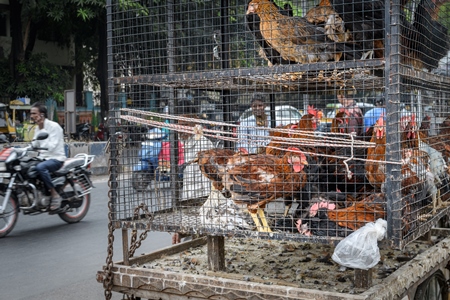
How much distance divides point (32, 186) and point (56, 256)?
1655 millimetres

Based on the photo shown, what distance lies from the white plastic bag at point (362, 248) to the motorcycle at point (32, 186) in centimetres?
626

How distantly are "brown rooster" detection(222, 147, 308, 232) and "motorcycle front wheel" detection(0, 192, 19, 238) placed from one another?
17.8 feet

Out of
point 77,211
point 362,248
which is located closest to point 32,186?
point 77,211

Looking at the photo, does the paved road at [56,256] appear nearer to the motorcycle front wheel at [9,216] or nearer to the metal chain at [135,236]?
the motorcycle front wheel at [9,216]

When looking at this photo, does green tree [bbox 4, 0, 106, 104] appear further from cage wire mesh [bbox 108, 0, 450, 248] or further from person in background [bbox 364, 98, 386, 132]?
cage wire mesh [bbox 108, 0, 450, 248]

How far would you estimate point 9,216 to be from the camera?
801 centimetres

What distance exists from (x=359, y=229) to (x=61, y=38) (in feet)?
80.2

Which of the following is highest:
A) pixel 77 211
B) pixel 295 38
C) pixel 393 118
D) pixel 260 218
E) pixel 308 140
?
pixel 295 38

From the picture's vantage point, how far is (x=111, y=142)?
3.66 metres

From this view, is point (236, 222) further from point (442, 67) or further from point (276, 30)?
point (442, 67)

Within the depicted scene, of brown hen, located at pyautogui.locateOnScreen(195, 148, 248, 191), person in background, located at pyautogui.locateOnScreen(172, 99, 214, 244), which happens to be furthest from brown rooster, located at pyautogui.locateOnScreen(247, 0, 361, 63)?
person in background, located at pyautogui.locateOnScreen(172, 99, 214, 244)

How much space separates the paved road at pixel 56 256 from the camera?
557 centimetres

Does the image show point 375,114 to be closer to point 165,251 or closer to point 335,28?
point 335,28

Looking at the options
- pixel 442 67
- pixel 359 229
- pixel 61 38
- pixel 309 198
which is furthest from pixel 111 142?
pixel 61 38
